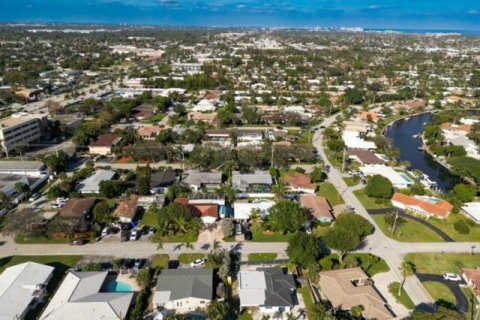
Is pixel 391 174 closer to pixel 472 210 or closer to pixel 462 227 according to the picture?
pixel 472 210

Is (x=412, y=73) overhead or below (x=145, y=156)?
overhead

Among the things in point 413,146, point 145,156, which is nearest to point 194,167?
point 145,156

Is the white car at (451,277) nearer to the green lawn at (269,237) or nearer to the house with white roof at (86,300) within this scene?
the green lawn at (269,237)

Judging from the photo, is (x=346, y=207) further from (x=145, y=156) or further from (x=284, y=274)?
(x=145, y=156)

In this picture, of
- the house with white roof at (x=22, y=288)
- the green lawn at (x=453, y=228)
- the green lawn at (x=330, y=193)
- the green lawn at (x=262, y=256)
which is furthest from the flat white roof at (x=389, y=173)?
the house with white roof at (x=22, y=288)

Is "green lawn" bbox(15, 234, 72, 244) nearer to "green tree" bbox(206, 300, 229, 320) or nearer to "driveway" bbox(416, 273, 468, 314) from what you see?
"green tree" bbox(206, 300, 229, 320)

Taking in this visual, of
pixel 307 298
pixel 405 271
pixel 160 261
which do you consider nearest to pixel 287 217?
pixel 307 298

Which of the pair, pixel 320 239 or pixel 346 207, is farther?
pixel 346 207
